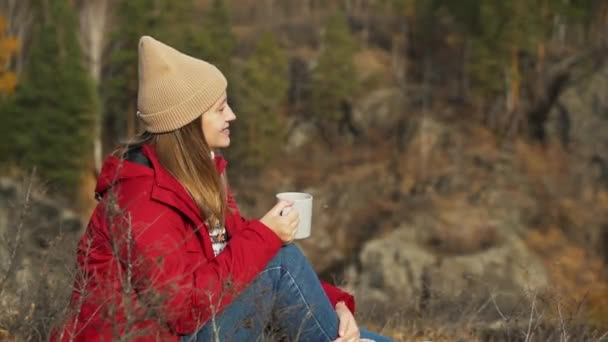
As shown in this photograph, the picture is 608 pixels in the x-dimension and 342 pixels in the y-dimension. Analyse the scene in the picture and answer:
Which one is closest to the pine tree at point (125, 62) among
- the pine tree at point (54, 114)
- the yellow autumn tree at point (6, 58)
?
the pine tree at point (54, 114)

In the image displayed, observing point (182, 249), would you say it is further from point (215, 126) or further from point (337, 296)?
point (337, 296)

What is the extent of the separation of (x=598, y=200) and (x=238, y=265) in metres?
23.9

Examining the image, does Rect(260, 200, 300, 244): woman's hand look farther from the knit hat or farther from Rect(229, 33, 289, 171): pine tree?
Rect(229, 33, 289, 171): pine tree

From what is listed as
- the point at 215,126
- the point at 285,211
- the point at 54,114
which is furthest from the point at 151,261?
the point at 54,114

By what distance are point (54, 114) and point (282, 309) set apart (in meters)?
20.8

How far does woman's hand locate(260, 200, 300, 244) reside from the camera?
2.49m

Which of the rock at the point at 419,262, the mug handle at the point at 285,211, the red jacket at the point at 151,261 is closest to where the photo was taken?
the red jacket at the point at 151,261

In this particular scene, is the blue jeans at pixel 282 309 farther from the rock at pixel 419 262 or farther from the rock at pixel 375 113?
the rock at pixel 375 113

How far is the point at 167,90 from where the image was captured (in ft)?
8.43

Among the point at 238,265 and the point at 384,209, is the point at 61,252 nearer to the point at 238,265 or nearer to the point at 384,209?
the point at 238,265

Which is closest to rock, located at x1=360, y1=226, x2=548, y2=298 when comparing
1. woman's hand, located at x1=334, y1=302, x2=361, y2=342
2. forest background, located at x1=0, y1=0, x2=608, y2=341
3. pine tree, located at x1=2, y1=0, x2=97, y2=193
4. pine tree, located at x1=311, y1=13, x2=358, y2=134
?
forest background, located at x1=0, y1=0, x2=608, y2=341

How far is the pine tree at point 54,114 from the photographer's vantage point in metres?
22.0

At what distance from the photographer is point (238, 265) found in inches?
93.0

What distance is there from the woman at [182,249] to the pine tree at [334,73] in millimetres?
24645
